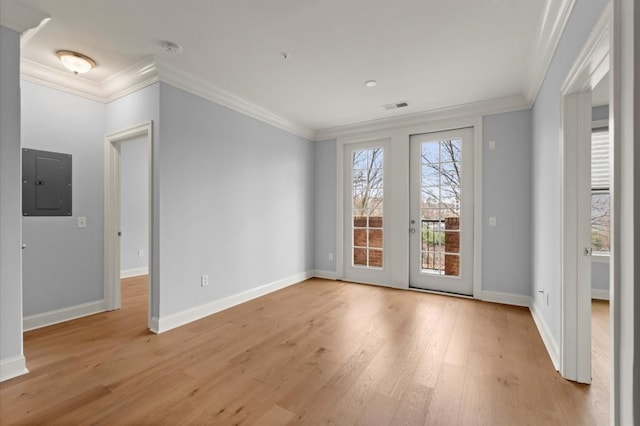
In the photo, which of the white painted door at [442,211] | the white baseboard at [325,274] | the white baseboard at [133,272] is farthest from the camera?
the white baseboard at [133,272]

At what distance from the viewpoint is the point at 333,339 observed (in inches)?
110

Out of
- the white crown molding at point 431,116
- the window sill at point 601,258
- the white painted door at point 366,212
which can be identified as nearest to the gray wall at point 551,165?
the white crown molding at point 431,116

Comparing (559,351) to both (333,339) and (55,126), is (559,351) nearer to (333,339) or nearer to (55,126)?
(333,339)

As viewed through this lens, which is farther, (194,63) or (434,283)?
(434,283)

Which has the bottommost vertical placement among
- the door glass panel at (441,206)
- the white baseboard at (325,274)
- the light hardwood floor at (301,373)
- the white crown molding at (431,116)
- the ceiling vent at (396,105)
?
the light hardwood floor at (301,373)

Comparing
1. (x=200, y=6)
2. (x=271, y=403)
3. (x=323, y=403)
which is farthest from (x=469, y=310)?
(x=200, y=6)

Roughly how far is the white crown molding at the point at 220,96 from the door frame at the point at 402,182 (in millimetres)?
1110

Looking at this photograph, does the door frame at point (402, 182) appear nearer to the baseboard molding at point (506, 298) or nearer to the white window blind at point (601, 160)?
the baseboard molding at point (506, 298)

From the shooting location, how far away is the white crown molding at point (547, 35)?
6.62ft

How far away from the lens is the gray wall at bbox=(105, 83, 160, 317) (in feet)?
9.84

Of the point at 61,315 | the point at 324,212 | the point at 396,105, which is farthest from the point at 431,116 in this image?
the point at 61,315

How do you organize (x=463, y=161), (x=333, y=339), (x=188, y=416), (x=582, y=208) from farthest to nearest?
(x=463, y=161) < (x=333, y=339) < (x=582, y=208) < (x=188, y=416)

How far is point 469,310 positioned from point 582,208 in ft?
6.29

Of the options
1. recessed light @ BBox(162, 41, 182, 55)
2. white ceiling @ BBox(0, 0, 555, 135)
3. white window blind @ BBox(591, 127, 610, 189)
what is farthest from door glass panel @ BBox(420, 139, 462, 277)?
recessed light @ BBox(162, 41, 182, 55)
